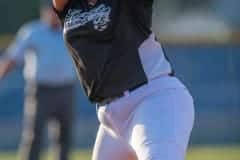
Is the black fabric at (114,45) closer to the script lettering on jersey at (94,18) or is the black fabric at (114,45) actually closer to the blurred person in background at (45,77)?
the script lettering on jersey at (94,18)

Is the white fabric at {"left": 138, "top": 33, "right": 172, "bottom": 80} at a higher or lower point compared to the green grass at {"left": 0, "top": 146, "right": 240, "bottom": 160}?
higher

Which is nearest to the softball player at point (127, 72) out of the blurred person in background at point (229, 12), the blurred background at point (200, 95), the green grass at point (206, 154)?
the green grass at point (206, 154)

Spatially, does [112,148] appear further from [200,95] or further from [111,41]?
[200,95]

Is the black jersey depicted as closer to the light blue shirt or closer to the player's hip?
→ the player's hip

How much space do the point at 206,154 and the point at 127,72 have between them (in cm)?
775

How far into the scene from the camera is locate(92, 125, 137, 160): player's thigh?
5016 millimetres

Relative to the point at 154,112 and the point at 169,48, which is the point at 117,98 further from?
the point at 169,48

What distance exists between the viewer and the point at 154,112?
4789 mm

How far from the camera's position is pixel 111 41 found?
490 centimetres

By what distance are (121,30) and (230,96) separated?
9.24m

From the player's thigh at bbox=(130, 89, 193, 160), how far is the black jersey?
138 millimetres

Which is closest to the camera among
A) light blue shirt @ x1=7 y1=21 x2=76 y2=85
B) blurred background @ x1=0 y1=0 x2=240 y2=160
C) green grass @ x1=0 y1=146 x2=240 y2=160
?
light blue shirt @ x1=7 y1=21 x2=76 y2=85

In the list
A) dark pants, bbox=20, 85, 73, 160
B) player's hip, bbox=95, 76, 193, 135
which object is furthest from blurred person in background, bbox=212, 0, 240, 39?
player's hip, bbox=95, 76, 193, 135

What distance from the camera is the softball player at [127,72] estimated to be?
4812 mm
